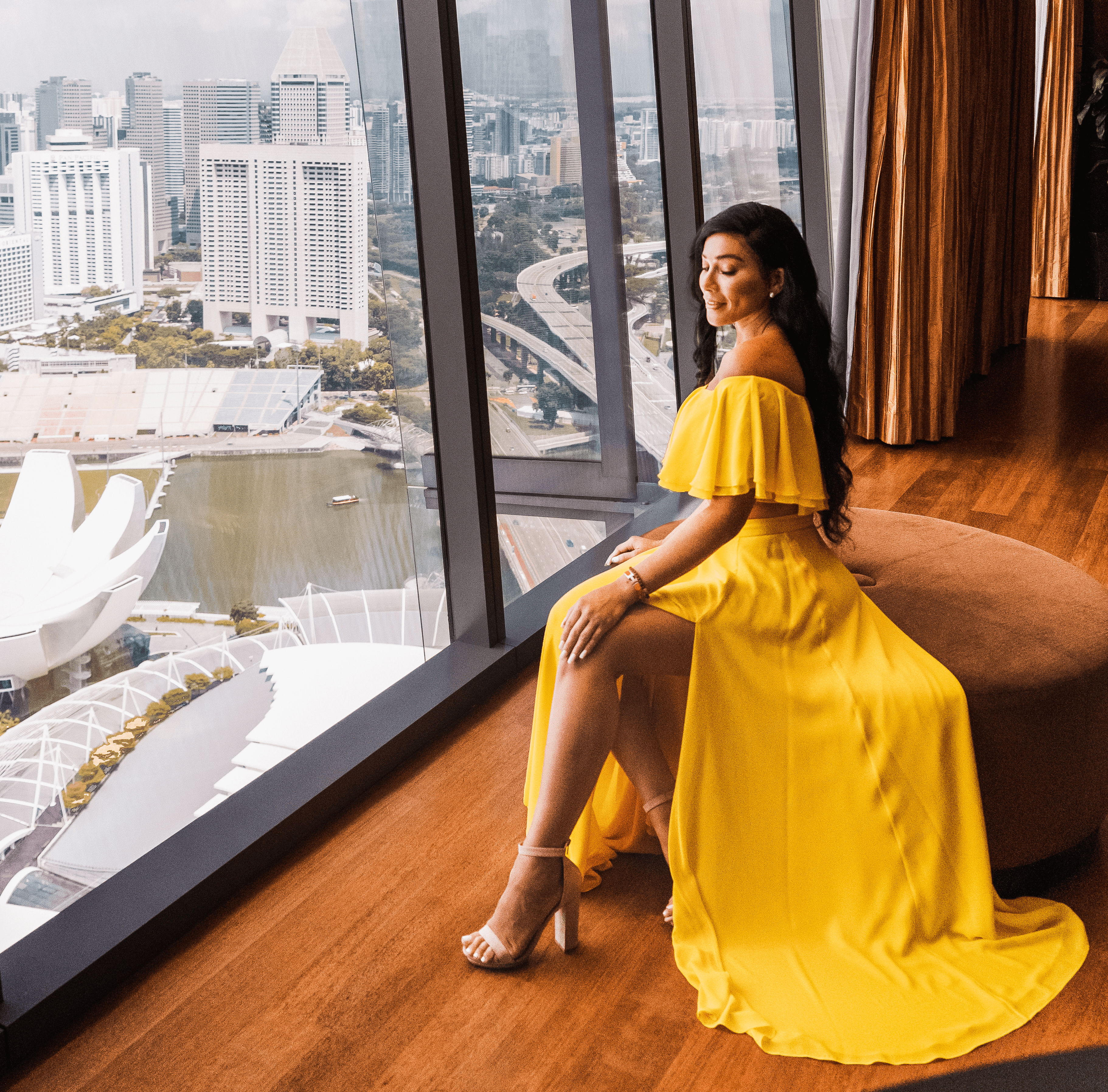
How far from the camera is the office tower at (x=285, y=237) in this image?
79.2 inches

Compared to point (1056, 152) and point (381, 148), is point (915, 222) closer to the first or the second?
point (381, 148)

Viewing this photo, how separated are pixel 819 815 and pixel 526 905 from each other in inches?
18.4

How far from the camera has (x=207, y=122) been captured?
1956mm

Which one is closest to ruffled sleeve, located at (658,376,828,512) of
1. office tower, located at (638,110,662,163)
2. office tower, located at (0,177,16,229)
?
office tower, located at (0,177,16,229)

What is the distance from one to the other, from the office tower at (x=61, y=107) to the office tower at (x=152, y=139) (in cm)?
9

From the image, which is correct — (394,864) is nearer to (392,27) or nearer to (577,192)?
(392,27)

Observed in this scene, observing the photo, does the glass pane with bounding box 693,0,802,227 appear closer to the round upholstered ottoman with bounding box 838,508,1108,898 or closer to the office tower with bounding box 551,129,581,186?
the office tower with bounding box 551,129,581,186

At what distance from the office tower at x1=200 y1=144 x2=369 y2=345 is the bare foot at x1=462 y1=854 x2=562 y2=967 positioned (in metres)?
1.12

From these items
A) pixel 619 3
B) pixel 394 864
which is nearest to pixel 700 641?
pixel 394 864

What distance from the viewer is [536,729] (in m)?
1.85

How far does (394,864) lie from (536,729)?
39 centimetres

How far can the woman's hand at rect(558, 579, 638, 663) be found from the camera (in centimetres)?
165

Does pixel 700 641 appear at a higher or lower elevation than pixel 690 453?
lower

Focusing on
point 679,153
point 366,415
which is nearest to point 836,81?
point 679,153
